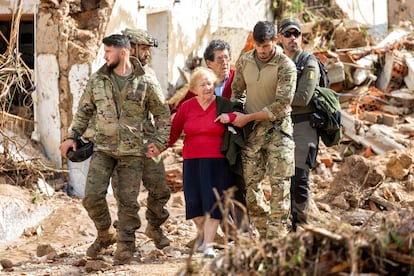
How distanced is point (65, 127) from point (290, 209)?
3754mm

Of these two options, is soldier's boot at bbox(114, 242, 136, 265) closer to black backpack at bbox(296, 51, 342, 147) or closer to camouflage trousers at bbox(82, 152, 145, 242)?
camouflage trousers at bbox(82, 152, 145, 242)

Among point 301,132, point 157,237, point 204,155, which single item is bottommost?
point 157,237

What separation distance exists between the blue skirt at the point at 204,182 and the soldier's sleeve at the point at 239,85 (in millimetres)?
553

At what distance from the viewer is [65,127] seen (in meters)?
10.6

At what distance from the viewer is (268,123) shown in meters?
7.32

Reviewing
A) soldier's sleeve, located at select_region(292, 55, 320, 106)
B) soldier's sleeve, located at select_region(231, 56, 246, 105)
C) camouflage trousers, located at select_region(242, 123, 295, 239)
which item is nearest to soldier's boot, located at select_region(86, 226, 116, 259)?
camouflage trousers, located at select_region(242, 123, 295, 239)

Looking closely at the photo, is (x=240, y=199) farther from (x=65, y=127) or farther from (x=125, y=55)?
(x=65, y=127)

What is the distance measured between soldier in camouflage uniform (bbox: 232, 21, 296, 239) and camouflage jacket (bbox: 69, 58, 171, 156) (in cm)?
72

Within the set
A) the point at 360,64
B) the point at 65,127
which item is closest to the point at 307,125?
the point at 65,127

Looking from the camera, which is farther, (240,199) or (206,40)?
(206,40)

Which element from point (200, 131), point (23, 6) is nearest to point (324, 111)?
point (200, 131)

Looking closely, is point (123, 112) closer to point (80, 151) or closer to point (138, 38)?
point (80, 151)

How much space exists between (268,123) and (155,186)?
1.25 meters

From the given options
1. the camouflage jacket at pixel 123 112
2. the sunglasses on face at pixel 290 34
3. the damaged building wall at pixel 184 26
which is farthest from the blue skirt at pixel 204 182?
the damaged building wall at pixel 184 26
